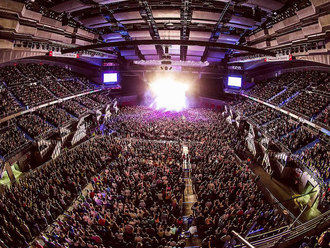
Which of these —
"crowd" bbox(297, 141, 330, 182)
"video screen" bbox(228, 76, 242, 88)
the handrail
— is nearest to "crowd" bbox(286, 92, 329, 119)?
"crowd" bbox(297, 141, 330, 182)

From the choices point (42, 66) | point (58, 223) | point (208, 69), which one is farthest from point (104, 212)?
point (208, 69)

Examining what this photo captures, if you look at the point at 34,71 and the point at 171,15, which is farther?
the point at 34,71

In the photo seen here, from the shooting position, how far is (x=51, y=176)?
36.0ft

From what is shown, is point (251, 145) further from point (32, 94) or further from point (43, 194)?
point (32, 94)

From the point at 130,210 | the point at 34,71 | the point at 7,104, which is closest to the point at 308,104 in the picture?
the point at 130,210

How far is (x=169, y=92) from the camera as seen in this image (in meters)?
34.8

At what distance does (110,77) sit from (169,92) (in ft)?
38.0

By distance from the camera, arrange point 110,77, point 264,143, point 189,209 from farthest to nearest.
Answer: point 110,77, point 264,143, point 189,209

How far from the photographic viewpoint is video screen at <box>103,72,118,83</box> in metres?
30.0

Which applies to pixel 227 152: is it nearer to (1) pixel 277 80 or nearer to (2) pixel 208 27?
(2) pixel 208 27

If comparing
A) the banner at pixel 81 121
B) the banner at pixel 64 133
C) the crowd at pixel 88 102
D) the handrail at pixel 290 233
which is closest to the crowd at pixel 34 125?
the banner at pixel 64 133

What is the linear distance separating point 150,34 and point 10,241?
1366 centimetres

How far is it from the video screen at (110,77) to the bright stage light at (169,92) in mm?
7026

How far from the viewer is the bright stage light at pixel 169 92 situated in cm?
3375
